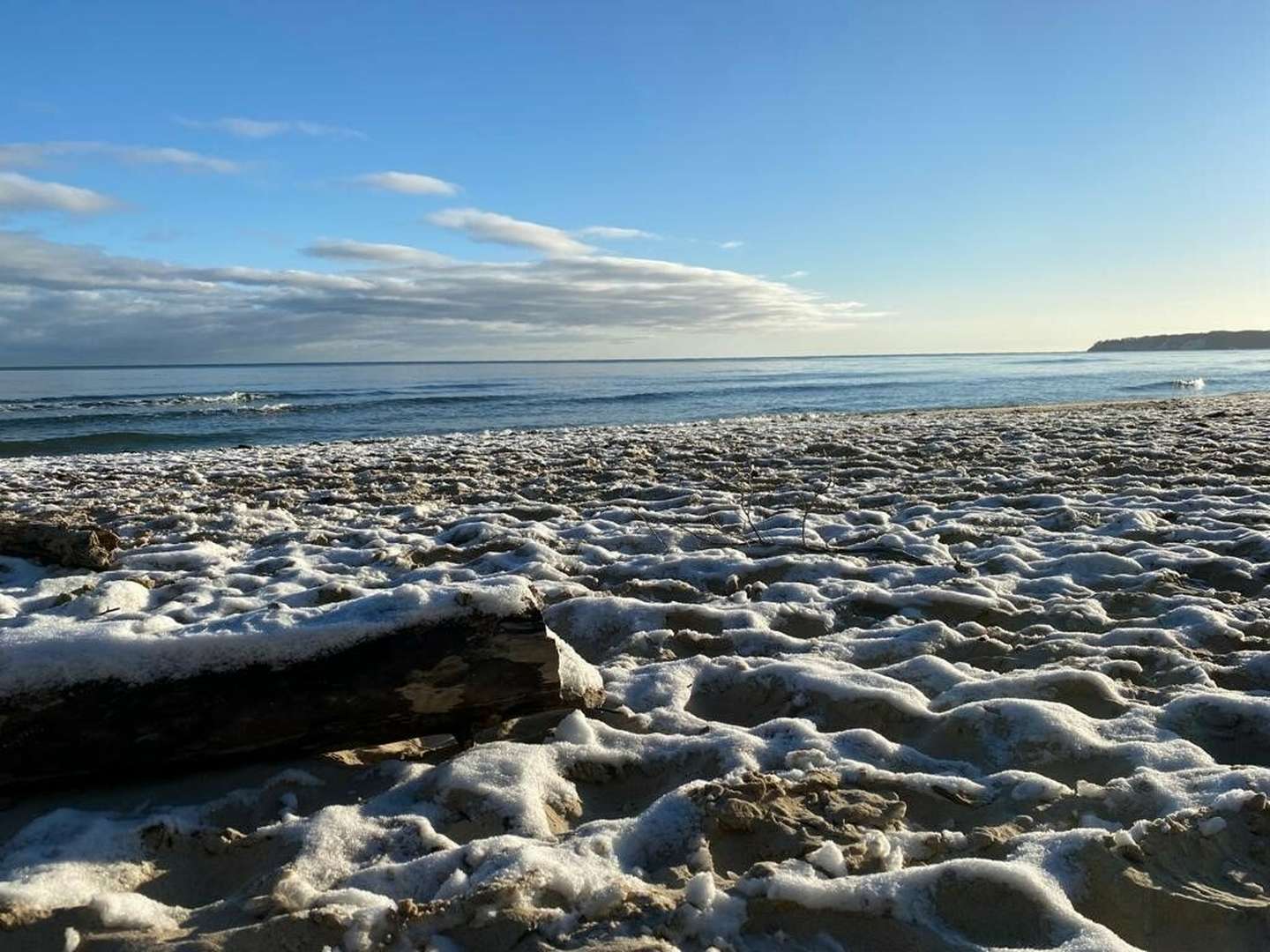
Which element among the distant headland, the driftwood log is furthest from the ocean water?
the distant headland

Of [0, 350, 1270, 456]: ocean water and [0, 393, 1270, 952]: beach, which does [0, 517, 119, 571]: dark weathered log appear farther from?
[0, 350, 1270, 456]: ocean water

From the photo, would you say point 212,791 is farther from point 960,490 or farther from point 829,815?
point 960,490

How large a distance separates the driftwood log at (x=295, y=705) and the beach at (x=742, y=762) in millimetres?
94

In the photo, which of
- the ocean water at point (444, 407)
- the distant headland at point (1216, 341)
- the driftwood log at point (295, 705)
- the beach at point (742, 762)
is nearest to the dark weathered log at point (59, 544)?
the beach at point (742, 762)

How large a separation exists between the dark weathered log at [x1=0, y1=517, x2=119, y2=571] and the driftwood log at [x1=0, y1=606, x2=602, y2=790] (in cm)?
333

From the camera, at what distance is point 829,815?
2496mm

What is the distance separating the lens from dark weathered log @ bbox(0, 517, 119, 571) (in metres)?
5.37

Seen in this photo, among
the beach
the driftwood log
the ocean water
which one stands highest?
the ocean water

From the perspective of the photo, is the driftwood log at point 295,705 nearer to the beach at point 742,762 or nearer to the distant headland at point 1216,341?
the beach at point 742,762

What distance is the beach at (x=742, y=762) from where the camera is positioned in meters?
2.04

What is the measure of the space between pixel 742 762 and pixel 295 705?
1.59 m

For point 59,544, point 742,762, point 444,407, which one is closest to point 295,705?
point 742,762

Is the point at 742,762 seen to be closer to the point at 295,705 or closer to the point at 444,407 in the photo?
the point at 295,705

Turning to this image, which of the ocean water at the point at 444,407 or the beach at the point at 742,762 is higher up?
the ocean water at the point at 444,407
